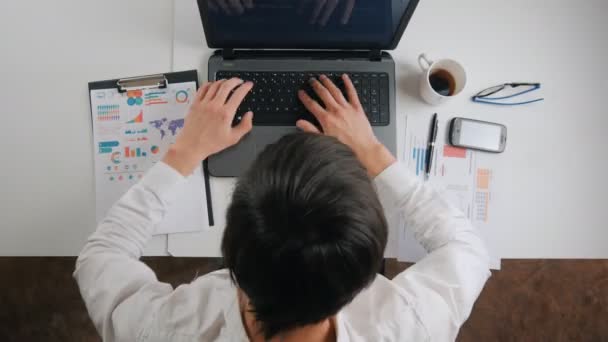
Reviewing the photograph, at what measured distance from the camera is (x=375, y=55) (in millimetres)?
766

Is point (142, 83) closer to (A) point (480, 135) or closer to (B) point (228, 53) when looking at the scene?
(B) point (228, 53)

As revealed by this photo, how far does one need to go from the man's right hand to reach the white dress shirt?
33mm

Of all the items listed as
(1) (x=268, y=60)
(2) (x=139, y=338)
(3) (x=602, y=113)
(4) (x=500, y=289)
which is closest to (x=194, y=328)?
(2) (x=139, y=338)

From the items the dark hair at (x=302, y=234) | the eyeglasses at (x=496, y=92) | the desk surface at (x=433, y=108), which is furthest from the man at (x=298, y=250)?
the eyeglasses at (x=496, y=92)

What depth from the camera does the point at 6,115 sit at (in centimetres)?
75

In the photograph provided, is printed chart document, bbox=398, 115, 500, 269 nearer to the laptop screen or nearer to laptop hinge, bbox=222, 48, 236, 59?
the laptop screen

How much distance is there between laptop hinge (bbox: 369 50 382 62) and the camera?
2.51ft

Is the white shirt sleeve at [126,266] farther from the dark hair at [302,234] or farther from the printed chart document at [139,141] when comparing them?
the dark hair at [302,234]

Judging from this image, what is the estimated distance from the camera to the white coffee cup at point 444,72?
2.34ft

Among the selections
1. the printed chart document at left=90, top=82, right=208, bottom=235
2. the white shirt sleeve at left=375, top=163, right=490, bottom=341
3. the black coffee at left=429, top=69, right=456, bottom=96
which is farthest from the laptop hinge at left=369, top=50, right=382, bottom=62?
the printed chart document at left=90, top=82, right=208, bottom=235

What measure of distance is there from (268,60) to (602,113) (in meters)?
0.68

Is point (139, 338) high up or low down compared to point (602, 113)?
down

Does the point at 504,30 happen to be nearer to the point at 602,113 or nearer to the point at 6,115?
the point at 602,113

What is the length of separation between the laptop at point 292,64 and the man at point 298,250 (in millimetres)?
27
